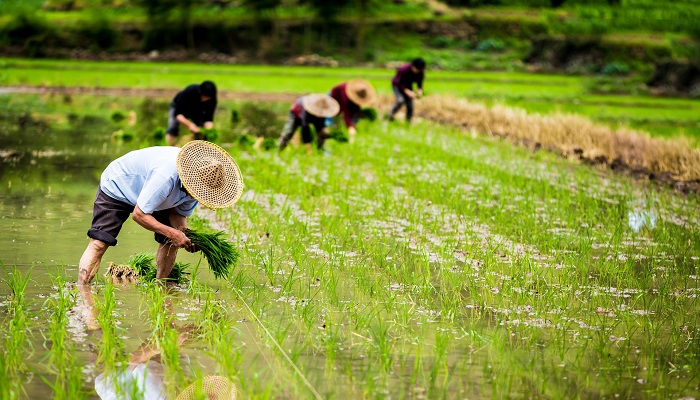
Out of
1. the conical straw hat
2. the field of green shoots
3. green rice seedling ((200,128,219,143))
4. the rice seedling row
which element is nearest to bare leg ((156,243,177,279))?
the rice seedling row

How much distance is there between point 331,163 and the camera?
37.7 feet

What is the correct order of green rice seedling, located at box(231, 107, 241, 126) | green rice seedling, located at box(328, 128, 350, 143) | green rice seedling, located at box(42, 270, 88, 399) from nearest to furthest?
green rice seedling, located at box(42, 270, 88, 399) → green rice seedling, located at box(328, 128, 350, 143) → green rice seedling, located at box(231, 107, 241, 126)

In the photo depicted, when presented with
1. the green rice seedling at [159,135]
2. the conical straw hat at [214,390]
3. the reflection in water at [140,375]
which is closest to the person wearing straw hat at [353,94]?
the green rice seedling at [159,135]

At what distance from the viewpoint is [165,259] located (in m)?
5.69

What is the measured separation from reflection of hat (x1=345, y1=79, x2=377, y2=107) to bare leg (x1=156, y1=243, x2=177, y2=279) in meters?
7.10

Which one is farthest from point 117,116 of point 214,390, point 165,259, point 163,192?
point 214,390

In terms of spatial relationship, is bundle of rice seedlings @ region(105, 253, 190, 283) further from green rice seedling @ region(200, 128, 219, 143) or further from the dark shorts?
green rice seedling @ region(200, 128, 219, 143)

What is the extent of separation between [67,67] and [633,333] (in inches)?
1197

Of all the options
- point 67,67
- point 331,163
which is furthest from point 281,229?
point 67,67

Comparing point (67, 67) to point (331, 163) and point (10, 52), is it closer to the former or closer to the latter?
point (10, 52)

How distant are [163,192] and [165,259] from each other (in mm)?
694

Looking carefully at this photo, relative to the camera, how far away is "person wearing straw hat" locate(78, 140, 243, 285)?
5113mm

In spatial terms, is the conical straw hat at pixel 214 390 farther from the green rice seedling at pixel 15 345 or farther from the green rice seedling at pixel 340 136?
the green rice seedling at pixel 340 136

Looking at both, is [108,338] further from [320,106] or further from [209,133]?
[320,106]
